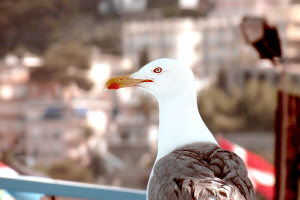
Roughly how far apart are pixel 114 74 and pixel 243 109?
167 inches

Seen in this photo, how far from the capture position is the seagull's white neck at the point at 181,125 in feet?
2.03

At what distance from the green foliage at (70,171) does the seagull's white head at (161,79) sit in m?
15.0

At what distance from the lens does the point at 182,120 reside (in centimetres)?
62

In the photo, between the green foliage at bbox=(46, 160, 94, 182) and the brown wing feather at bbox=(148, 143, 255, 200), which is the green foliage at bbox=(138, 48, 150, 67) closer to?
the green foliage at bbox=(46, 160, 94, 182)

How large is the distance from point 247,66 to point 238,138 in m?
2.32

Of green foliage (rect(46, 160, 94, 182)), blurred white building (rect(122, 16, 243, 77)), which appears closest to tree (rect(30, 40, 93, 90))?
blurred white building (rect(122, 16, 243, 77))

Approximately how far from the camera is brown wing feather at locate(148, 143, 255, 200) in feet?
1.73

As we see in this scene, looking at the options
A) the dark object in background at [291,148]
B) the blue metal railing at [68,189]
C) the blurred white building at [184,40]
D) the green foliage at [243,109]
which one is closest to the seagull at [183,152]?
the blue metal railing at [68,189]

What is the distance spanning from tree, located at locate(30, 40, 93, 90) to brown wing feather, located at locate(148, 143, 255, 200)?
51.5 feet

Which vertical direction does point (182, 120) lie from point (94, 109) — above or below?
above

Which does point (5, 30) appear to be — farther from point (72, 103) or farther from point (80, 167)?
point (80, 167)

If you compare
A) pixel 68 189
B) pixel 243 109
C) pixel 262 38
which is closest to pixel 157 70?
pixel 68 189

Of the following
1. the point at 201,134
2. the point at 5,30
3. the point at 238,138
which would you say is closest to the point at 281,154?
the point at 201,134

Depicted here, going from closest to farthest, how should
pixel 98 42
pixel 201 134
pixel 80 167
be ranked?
pixel 201 134 → pixel 80 167 → pixel 98 42
